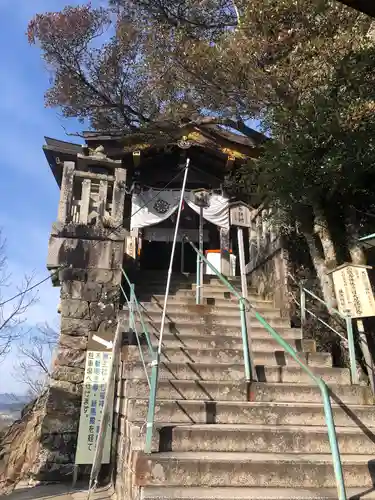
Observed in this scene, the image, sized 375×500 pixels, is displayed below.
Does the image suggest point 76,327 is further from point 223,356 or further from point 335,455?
point 335,455

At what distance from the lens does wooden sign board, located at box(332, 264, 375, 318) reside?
5129 millimetres

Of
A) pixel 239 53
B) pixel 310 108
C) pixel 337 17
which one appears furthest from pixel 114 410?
pixel 337 17

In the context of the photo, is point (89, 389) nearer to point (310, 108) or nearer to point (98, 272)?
point (98, 272)

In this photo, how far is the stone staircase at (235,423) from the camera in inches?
125

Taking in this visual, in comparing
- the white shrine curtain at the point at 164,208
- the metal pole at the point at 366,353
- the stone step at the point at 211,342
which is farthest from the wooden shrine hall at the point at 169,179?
the metal pole at the point at 366,353

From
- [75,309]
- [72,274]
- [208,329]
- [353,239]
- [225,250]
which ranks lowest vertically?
[208,329]

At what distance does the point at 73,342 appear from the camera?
21.3 ft

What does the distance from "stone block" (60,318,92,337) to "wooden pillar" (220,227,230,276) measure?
16.7ft

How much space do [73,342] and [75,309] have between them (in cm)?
54

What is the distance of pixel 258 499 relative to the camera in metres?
2.90

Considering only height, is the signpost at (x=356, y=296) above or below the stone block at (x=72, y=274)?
below

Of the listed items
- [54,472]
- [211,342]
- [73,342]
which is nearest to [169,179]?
[73,342]

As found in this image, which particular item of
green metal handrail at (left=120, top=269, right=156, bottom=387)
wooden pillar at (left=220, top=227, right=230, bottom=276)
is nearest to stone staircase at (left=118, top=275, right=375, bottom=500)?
green metal handrail at (left=120, top=269, right=156, bottom=387)

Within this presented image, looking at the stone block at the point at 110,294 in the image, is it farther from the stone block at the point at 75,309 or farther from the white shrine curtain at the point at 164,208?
the white shrine curtain at the point at 164,208
